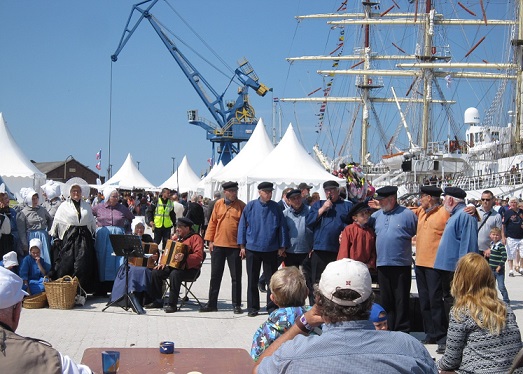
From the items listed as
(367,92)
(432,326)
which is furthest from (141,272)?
(367,92)

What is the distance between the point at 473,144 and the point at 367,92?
659 inches

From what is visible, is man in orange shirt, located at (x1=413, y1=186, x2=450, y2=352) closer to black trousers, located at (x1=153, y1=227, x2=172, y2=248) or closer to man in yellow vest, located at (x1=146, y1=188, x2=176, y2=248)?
man in yellow vest, located at (x1=146, y1=188, x2=176, y2=248)

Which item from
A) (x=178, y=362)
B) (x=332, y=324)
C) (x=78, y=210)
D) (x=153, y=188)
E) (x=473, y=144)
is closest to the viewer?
(x=332, y=324)

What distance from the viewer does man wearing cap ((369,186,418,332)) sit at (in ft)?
30.0

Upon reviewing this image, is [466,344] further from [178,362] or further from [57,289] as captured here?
[57,289]

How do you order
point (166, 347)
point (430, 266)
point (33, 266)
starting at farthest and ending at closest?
1. point (33, 266)
2. point (430, 266)
3. point (166, 347)

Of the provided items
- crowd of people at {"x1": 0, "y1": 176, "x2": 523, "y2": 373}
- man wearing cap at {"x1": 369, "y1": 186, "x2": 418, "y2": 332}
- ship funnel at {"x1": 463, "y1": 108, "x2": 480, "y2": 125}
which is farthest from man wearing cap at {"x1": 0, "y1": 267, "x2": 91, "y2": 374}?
ship funnel at {"x1": 463, "y1": 108, "x2": 480, "y2": 125}

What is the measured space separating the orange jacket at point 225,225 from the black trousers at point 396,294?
9.95 ft

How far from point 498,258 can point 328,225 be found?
11.7 feet

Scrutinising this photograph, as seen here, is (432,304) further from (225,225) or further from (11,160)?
(11,160)

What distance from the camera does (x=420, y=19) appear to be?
66250 millimetres

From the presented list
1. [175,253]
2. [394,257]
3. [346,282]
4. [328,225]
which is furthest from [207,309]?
[346,282]

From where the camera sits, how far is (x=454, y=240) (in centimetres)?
859

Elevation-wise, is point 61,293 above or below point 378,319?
below
